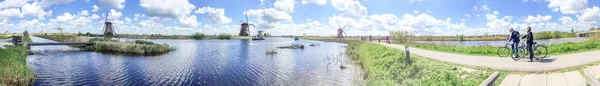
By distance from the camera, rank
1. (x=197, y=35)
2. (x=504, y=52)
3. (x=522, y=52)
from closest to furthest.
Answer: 1. (x=522, y=52)
2. (x=504, y=52)
3. (x=197, y=35)

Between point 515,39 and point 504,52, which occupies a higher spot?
point 515,39

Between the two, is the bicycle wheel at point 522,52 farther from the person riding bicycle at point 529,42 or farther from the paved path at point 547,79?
the paved path at point 547,79

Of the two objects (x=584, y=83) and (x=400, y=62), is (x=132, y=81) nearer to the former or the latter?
(x=400, y=62)

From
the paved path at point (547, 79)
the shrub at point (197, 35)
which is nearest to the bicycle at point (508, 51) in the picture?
the paved path at point (547, 79)

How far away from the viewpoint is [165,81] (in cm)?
1414

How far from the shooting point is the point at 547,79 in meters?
8.22

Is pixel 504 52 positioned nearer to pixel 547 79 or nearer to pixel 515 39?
pixel 515 39

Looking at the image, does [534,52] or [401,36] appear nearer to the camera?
[534,52]

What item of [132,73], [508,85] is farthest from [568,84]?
[132,73]

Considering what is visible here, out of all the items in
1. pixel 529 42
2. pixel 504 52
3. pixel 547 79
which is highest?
pixel 529 42

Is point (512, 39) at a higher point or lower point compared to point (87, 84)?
higher

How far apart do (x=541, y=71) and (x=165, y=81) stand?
12.5 m

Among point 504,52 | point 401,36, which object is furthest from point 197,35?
point 504,52

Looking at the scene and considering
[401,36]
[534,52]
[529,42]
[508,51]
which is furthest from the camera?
[401,36]
